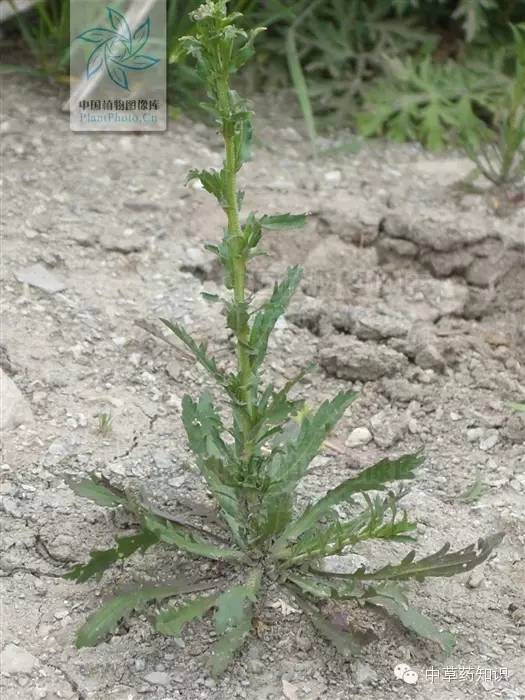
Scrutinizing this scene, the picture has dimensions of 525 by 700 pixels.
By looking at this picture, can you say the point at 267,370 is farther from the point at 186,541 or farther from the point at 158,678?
the point at 158,678

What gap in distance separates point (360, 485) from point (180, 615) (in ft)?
1.43

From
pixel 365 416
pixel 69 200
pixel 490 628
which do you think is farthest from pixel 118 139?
pixel 490 628

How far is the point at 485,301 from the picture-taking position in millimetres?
3410

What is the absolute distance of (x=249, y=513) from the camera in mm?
2344

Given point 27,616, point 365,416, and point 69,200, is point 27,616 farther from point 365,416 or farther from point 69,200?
point 69,200

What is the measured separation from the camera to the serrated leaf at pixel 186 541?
7.34 ft

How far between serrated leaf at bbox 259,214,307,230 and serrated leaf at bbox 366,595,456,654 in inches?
29.5

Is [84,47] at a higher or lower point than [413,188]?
higher

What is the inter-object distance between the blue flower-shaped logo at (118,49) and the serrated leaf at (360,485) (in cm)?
217

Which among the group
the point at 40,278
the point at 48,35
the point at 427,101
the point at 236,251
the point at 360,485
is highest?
the point at 236,251

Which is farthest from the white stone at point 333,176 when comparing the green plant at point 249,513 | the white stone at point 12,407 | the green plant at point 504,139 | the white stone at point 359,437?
the green plant at point 249,513

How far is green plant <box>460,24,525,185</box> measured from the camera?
3.76 metres

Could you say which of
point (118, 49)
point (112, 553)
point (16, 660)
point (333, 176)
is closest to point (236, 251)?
point (112, 553)

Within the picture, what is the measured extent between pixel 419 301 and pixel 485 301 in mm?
198
